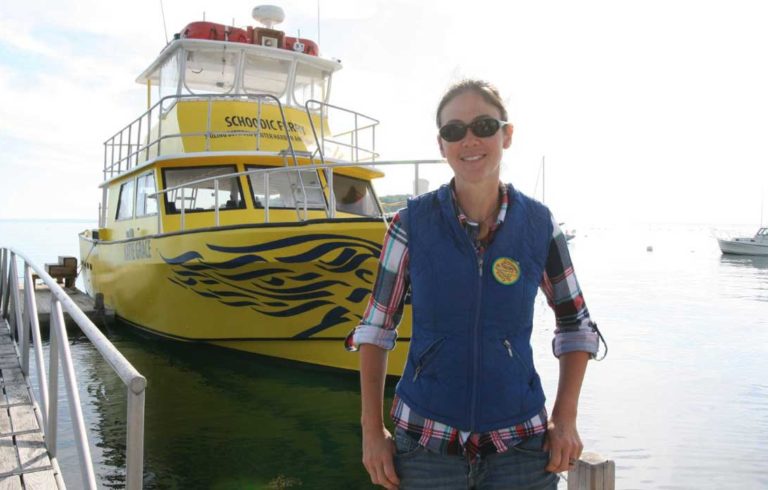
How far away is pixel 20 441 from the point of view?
3.77m

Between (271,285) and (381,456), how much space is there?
5.52 meters

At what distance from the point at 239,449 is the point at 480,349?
15.0 ft

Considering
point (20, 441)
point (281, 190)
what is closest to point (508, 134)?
point (20, 441)

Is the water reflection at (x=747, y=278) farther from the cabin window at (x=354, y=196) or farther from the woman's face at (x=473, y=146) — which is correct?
the woman's face at (x=473, y=146)

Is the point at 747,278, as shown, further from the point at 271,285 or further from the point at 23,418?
the point at 23,418

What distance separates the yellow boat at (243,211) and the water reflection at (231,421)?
0.36 meters

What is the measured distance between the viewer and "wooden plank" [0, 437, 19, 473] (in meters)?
3.38

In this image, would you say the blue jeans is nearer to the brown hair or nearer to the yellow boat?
the brown hair

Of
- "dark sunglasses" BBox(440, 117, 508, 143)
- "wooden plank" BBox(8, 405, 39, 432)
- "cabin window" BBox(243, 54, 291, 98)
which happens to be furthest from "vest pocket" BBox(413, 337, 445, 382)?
"cabin window" BBox(243, 54, 291, 98)

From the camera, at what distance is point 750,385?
9.28 meters

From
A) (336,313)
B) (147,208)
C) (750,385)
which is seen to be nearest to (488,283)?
(336,313)

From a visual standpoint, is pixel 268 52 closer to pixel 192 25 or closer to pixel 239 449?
pixel 192 25

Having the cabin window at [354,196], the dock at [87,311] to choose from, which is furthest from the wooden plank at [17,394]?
the dock at [87,311]

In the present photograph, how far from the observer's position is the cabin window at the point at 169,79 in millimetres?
9734
